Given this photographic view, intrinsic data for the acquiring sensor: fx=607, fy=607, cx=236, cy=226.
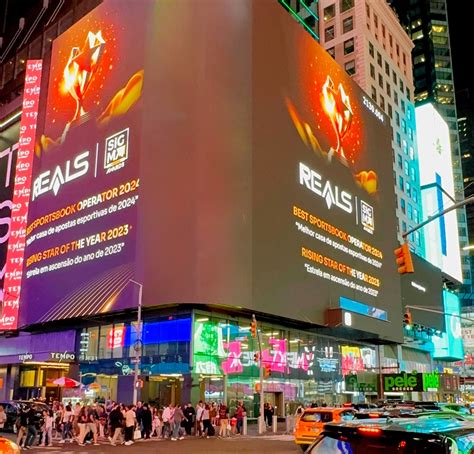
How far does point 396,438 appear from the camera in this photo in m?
5.58

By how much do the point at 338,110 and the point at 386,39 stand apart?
3774 cm

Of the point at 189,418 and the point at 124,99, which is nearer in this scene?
the point at 189,418

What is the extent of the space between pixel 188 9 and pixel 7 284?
85.1ft

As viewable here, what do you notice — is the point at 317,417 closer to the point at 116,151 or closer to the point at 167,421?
the point at 167,421

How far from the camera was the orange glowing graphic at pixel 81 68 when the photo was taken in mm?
48156

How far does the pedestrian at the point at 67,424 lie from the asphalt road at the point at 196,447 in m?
2.05

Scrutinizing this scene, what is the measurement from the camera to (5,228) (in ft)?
180

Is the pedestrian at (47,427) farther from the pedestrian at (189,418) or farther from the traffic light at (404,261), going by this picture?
the traffic light at (404,261)

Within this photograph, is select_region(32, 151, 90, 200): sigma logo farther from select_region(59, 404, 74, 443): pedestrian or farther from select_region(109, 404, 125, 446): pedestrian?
select_region(109, 404, 125, 446): pedestrian

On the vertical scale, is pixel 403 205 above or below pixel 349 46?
below

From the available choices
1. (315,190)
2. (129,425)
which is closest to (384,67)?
(315,190)

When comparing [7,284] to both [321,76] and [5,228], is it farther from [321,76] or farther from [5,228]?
[321,76]

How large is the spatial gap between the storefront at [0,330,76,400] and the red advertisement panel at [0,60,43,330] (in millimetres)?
2223

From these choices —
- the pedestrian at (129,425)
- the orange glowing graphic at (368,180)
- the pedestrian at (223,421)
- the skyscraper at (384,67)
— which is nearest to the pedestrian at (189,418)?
the pedestrian at (223,421)
